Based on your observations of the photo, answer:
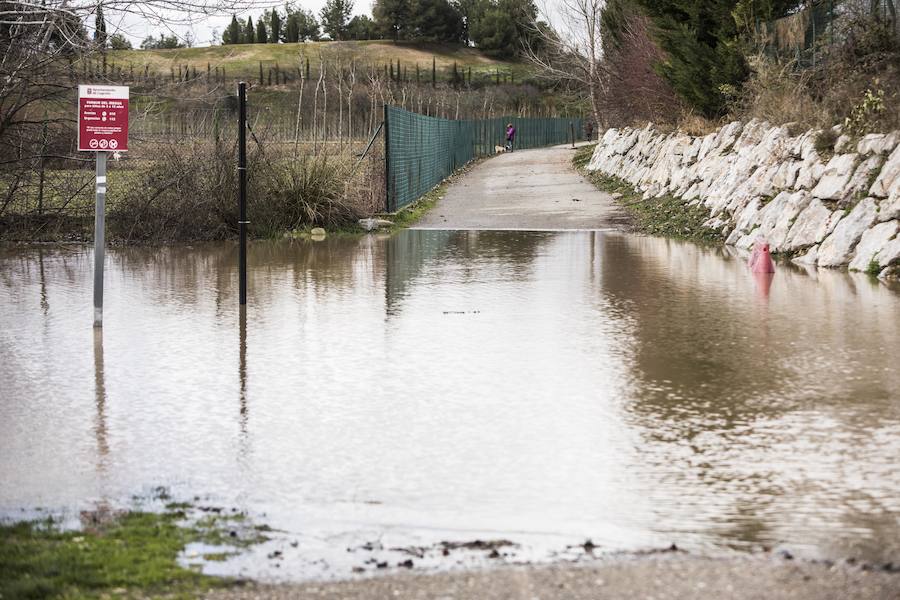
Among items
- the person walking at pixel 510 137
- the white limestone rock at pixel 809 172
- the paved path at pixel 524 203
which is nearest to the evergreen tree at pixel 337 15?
the person walking at pixel 510 137

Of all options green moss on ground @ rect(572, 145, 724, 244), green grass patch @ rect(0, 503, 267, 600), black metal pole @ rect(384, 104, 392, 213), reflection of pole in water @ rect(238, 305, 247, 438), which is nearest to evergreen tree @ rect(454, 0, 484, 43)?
green moss on ground @ rect(572, 145, 724, 244)

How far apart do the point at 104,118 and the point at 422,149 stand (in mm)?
20267

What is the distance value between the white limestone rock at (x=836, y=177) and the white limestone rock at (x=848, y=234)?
0.89 metres

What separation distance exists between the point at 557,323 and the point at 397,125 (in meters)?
14.2

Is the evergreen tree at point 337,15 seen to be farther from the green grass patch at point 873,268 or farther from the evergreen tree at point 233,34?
the green grass patch at point 873,268

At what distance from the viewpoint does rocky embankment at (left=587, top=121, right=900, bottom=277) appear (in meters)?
16.6

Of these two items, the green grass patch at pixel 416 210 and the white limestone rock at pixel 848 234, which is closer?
the white limestone rock at pixel 848 234

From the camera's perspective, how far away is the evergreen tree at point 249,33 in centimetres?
13600

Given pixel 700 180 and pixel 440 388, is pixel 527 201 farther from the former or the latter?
pixel 440 388

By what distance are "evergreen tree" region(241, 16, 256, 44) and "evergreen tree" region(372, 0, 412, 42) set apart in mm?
14092

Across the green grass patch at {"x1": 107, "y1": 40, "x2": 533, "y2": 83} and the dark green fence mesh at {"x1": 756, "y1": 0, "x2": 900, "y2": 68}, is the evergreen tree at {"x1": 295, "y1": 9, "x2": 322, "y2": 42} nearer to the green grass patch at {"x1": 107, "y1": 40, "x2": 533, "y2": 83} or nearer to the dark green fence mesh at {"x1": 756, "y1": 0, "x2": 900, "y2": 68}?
the green grass patch at {"x1": 107, "y1": 40, "x2": 533, "y2": 83}

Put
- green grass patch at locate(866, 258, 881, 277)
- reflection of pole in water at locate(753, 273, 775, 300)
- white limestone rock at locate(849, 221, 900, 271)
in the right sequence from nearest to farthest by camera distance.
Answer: reflection of pole in water at locate(753, 273, 775, 300) → green grass patch at locate(866, 258, 881, 277) → white limestone rock at locate(849, 221, 900, 271)

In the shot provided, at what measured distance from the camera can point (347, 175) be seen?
22.7 metres

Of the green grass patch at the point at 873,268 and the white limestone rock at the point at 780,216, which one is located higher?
the white limestone rock at the point at 780,216
